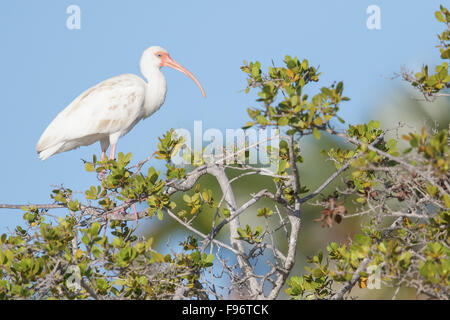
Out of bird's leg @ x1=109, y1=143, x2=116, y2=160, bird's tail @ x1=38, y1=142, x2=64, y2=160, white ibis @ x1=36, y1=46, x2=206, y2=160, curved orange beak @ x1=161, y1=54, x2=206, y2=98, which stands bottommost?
bird's leg @ x1=109, y1=143, x2=116, y2=160

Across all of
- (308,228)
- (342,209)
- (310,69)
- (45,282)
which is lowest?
(308,228)

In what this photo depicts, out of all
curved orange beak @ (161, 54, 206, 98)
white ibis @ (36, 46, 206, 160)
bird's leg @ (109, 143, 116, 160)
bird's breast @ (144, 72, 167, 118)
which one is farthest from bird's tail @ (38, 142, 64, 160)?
curved orange beak @ (161, 54, 206, 98)

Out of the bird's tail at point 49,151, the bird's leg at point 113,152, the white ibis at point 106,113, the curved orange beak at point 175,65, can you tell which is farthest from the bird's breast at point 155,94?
the bird's tail at point 49,151

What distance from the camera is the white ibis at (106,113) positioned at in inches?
317

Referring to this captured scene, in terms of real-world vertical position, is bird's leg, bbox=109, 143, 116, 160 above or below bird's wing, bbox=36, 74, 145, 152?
below

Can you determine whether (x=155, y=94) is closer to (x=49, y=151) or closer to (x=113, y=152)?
(x=113, y=152)

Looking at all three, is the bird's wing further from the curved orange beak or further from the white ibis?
the curved orange beak

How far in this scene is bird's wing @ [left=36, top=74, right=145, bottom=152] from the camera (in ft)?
26.3

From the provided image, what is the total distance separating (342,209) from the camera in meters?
4.07

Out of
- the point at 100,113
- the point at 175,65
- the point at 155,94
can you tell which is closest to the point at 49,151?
the point at 100,113

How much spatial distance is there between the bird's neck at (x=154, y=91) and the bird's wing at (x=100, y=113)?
14 centimetres
